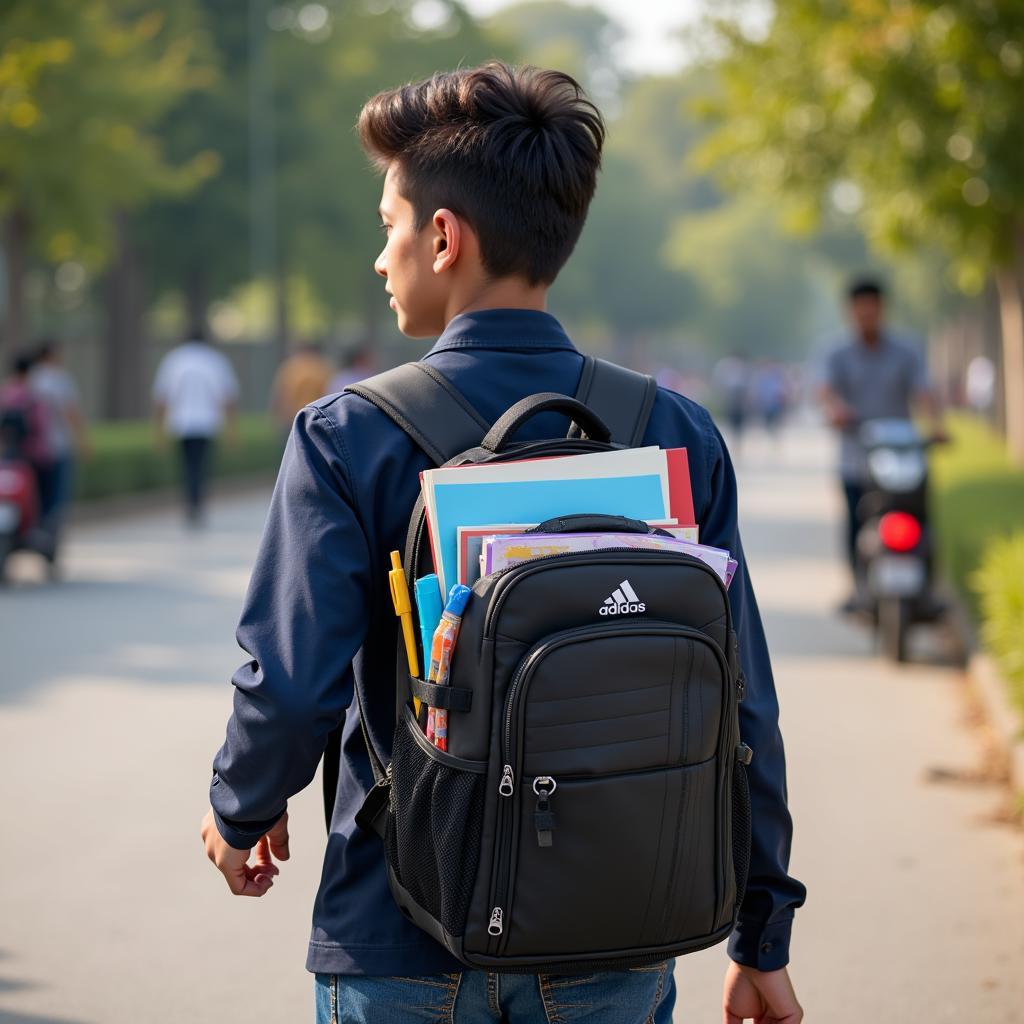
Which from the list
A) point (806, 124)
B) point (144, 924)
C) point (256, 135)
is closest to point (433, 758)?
point (144, 924)

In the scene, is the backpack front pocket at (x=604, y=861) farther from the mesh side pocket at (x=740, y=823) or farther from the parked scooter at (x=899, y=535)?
the parked scooter at (x=899, y=535)

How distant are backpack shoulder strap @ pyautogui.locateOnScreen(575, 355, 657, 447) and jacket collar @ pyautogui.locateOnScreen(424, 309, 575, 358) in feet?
0.24

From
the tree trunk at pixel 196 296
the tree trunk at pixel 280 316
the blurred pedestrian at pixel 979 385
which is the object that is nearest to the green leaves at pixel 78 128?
the tree trunk at pixel 196 296

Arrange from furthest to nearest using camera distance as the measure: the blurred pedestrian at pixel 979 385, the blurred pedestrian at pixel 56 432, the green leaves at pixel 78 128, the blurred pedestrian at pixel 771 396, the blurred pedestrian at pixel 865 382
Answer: the blurred pedestrian at pixel 979 385, the blurred pedestrian at pixel 771 396, the green leaves at pixel 78 128, the blurred pedestrian at pixel 56 432, the blurred pedestrian at pixel 865 382

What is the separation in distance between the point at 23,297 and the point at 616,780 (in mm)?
21719

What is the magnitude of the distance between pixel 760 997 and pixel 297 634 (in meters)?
0.83

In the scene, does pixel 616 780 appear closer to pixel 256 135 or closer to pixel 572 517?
pixel 572 517

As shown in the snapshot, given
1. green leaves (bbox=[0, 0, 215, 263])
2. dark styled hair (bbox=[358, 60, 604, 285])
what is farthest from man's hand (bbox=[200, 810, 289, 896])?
green leaves (bbox=[0, 0, 215, 263])

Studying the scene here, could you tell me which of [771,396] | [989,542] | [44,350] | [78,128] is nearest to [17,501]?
[44,350]

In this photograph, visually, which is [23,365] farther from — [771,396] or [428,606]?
[771,396]

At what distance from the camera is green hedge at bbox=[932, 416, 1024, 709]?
6.80 meters

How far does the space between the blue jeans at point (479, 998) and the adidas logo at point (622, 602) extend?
458 millimetres

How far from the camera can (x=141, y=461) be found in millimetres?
20953

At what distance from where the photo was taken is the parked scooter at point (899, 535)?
29.6 feet
